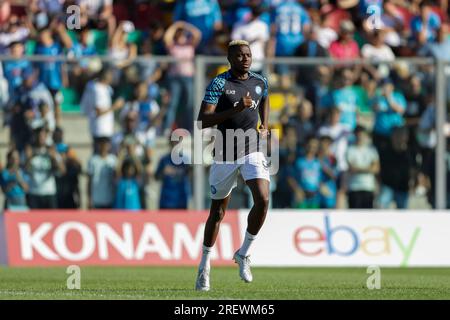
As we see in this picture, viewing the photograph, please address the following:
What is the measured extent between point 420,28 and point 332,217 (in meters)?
5.44

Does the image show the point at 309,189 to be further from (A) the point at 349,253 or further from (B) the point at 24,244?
(B) the point at 24,244

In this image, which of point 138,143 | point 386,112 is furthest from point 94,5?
point 386,112

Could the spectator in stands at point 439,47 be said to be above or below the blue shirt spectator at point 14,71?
above

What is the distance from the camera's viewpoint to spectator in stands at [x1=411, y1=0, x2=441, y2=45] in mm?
22578

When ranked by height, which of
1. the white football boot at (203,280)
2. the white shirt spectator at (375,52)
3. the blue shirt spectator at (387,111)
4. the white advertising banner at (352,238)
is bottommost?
the white advertising banner at (352,238)

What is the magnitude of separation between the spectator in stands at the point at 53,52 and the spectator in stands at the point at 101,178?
2.72 feet

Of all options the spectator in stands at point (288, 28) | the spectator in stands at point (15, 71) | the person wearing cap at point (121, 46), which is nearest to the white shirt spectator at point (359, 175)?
the spectator in stands at point (288, 28)

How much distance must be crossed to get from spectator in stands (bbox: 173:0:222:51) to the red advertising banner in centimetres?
432

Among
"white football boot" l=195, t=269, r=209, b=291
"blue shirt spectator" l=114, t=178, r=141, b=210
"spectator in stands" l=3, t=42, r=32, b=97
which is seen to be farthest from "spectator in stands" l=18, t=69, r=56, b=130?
"white football boot" l=195, t=269, r=209, b=291

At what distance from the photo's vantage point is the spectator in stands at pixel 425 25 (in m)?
22.6

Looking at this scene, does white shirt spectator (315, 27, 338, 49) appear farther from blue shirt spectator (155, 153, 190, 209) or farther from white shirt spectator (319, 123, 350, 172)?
blue shirt spectator (155, 153, 190, 209)

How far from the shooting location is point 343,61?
19578 mm

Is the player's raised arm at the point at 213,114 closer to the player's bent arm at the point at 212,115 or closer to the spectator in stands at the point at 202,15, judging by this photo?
the player's bent arm at the point at 212,115
